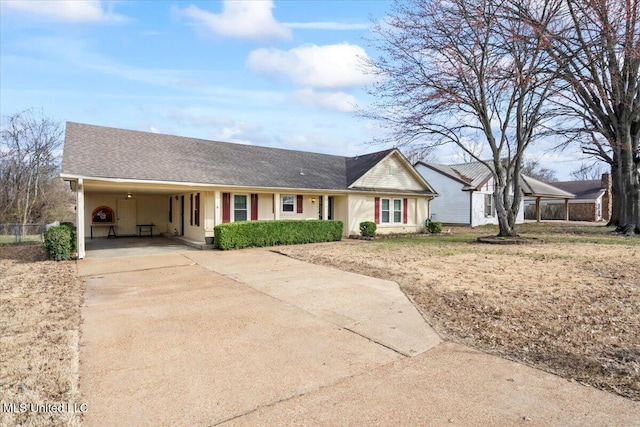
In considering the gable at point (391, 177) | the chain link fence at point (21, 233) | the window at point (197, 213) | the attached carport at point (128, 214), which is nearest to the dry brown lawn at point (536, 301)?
the window at point (197, 213)

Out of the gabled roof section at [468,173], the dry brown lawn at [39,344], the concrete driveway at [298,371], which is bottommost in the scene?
the concrete driveway at [298,371]

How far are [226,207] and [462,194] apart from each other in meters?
18.8

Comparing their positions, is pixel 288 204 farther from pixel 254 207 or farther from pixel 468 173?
pixel 468 173

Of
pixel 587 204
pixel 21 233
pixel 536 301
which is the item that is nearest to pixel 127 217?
pixel 21 233

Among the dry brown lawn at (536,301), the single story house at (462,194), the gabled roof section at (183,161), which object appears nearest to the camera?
the dry brown lawn at (536,301)

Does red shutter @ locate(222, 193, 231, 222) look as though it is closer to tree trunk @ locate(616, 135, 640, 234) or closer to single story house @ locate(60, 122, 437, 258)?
single story house @ locate(60, 122, 437, 258)

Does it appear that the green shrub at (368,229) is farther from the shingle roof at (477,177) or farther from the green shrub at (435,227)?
the shingle roof at (477,177)

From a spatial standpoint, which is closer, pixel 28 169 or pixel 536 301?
pixel 536 301

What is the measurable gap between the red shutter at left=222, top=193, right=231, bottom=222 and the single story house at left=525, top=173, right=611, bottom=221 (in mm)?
36724

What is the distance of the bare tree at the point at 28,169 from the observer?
22828 mm

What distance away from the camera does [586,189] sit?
39.2 meters

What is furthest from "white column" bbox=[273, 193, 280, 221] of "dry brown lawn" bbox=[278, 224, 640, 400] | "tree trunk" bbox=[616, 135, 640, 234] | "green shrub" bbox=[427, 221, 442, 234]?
"tree trunk" bbox=[616, 135, 640, 234]

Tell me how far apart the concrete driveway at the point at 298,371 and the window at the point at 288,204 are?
34.1 ft

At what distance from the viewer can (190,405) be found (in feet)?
9.74
